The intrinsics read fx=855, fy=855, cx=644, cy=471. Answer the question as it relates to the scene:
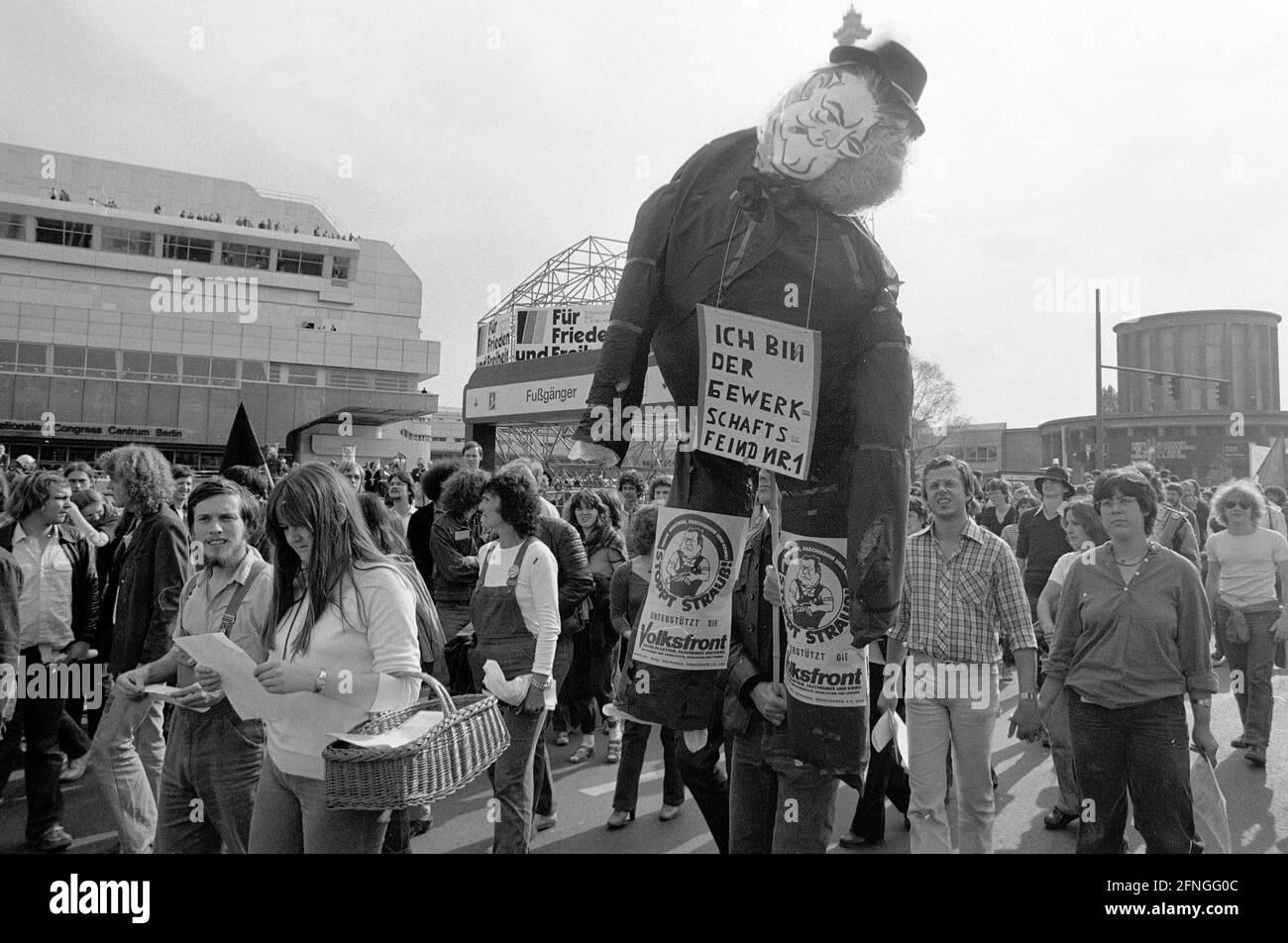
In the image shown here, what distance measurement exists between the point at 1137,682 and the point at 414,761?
2982mm

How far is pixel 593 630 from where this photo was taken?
6512 mm

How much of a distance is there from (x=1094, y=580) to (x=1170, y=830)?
1.06 m

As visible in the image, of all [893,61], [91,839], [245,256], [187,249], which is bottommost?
[91,839]

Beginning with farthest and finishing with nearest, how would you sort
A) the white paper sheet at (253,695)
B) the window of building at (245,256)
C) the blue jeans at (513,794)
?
the window of building at (245,256)
the blue jeans at (513,794)
the white paper sheet at (253,695)

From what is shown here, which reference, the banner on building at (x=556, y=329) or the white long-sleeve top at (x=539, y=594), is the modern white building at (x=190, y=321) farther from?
the white long-sleeve top at (x=539, y=594)

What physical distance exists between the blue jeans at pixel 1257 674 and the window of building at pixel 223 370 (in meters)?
40.6

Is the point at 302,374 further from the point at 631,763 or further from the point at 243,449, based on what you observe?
the point at 631,763

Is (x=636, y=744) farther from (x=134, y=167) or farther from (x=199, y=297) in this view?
(x=134, y=167)

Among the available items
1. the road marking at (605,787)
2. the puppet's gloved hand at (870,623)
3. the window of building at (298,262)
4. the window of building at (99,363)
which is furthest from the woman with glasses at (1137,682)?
the window of building at (298,262)

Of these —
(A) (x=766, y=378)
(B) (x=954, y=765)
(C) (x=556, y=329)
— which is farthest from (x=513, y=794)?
(C) (x=556, y=329)

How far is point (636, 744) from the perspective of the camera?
16.5 feet

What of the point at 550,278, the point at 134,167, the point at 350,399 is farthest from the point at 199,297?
the point at 550,278

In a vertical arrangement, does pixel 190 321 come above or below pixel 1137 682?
above

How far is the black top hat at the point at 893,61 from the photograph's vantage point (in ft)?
7.41
